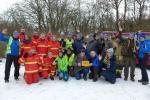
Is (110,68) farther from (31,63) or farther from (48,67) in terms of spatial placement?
(31,63)

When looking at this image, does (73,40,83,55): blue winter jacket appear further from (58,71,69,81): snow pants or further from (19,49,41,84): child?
(19,49,41,84): child

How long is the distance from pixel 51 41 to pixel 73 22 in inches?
1280

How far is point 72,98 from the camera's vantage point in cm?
865

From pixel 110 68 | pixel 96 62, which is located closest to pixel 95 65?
pixel 96 62

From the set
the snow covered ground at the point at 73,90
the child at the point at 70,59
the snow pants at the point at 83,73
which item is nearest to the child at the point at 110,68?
the snow covered ground at the point at 73,90

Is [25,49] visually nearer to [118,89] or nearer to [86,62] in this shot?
[86,62]

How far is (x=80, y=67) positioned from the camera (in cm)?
1080

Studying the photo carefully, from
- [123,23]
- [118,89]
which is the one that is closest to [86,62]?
[118,89]

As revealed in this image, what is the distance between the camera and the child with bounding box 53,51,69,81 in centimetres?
1065

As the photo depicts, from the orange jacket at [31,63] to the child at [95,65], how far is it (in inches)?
78.9

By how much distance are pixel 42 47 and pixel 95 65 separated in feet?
6.76

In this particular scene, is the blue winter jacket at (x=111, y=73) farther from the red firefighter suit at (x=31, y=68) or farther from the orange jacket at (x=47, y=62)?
the red firefighter suit at (x=31, y=68)

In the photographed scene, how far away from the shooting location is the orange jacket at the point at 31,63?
10.2 metres

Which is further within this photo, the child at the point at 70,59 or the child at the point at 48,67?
the child at the point at 70,59
